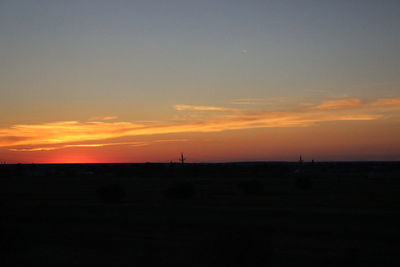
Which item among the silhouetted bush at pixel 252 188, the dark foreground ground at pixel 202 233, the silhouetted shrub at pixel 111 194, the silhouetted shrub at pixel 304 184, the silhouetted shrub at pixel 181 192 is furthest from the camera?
the silhouetted shrub at pixel 304 184

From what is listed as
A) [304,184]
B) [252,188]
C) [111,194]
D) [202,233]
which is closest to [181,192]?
[111,194]

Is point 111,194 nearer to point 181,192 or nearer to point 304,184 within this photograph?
point 181,192

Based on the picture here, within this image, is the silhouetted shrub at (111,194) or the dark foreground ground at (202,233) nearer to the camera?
the dark foreground ground at (202,233)

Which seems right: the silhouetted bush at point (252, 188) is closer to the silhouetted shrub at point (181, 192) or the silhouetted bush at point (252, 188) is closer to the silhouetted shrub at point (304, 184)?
the silhouetted shrub at point (181, 192)

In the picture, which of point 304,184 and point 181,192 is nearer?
point 181,192

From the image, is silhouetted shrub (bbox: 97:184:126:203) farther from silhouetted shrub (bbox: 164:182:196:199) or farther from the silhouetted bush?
the silhouetted bush

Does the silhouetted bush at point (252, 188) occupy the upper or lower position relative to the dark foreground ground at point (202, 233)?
upper

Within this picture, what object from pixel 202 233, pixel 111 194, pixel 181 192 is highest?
pixel 111 194

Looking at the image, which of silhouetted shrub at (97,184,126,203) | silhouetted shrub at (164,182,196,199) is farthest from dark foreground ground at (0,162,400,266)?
silhouetted shrub at (164,182,196,199)

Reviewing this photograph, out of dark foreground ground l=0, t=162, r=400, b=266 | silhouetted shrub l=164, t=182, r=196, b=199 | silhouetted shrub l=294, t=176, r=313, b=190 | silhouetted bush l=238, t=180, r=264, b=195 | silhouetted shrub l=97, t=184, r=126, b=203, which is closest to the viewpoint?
dark foreground ground l=0, t=162, r=400, b=266

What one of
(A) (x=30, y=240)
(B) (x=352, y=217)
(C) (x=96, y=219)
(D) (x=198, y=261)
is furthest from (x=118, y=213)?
(D) (x=198, y=261)

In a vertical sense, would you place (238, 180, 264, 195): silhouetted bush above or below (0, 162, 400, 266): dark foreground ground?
above

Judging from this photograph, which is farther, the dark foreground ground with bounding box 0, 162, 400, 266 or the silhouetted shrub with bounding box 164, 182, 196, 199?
the silhouetted shrub with bounding box 164, 182, 196, 199

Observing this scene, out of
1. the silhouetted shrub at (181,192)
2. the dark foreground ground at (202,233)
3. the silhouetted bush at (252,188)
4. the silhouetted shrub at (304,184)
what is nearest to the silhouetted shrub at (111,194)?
the dark foreground ground at (202,233)
